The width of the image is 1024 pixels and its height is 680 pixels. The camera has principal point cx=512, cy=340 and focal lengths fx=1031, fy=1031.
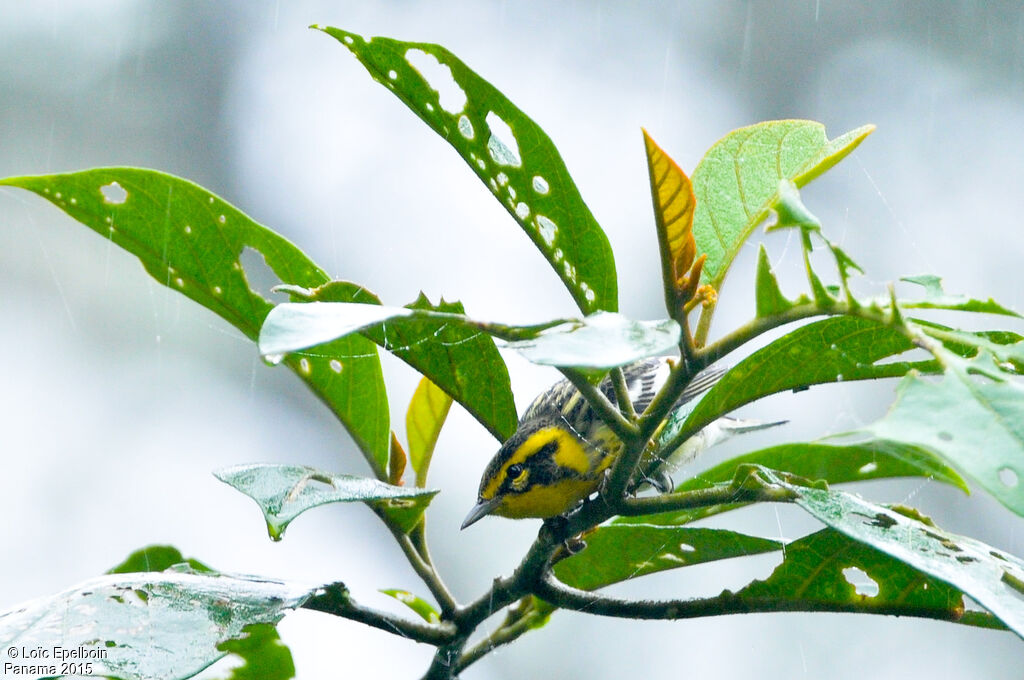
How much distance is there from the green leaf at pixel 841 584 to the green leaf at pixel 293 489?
388 millimetres

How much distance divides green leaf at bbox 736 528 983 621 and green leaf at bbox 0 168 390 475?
565 mm

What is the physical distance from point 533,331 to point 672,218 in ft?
0.76

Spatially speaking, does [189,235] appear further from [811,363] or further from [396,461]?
[811,363]

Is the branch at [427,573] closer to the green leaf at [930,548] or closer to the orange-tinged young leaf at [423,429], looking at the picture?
the orange-tinged young leaf at [423,429]

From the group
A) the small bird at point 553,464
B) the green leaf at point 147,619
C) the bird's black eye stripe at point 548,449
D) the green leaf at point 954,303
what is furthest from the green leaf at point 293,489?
the bird's black eye stripe at point 548,449

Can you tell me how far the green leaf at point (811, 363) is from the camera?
1007mm

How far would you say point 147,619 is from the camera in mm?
984

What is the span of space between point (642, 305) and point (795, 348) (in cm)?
376

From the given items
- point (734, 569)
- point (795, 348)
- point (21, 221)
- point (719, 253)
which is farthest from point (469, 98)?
point (21, 221)

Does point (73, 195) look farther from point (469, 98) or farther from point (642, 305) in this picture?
point (642, 305)

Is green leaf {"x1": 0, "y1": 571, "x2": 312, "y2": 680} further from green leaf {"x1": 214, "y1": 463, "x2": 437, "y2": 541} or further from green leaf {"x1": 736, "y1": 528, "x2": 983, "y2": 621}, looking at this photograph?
green leaf {"x1": 736, "y1": 528, "x2": 983, "y2": 621}

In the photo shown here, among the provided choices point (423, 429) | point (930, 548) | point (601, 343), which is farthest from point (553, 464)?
point (601, 343)

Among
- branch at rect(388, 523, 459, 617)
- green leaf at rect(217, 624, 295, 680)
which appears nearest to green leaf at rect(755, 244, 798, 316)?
branch at rect(388, 523, 459, 617)

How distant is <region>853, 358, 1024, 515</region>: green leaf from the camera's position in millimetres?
624
